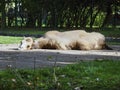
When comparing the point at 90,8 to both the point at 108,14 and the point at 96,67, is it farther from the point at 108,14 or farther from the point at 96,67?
the point at 96,67

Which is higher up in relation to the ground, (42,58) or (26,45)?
(42,58)

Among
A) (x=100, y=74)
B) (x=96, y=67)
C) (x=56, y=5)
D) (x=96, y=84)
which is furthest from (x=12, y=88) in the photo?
(x=56, y=5)

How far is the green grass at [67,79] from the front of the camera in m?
6.25

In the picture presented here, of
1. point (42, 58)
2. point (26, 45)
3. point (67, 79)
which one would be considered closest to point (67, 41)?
point (26, 45)

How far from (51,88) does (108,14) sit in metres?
32.1

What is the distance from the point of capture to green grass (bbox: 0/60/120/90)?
6.25 m

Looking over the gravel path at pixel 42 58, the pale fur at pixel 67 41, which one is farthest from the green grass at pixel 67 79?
the pale fur at pixel 67 41

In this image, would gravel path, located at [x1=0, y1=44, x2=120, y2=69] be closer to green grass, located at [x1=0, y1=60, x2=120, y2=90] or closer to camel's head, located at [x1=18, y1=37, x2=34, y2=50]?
green grass, located at [x1=0, y1=60, x2=120, y2=90]

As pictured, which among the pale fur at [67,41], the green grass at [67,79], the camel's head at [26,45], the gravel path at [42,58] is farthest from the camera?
the pale fur at [67,41]

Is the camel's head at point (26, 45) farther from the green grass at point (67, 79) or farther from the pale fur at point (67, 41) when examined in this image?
the green grass at point (67, 79)

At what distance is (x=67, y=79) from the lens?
711 centimetres

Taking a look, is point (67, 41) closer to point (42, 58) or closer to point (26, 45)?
point (26, 45)

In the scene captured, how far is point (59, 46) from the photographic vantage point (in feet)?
48.0

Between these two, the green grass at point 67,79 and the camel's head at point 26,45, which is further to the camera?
the camel's head at point 26,45
